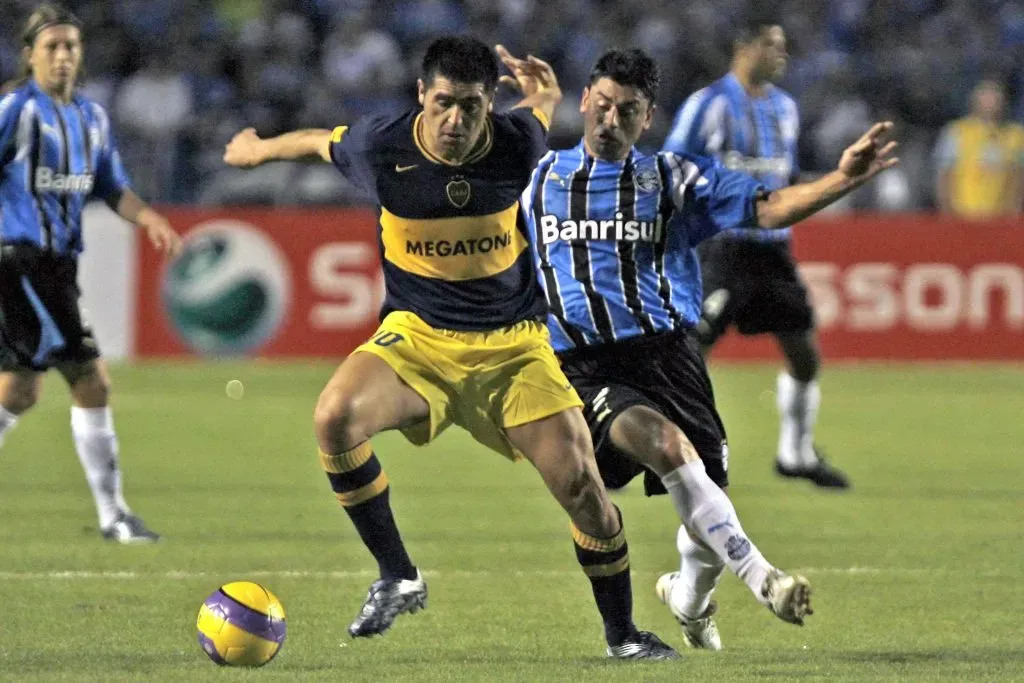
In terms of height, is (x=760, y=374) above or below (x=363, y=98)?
below

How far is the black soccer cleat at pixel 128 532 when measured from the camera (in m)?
8.97

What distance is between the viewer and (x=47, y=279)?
886cm

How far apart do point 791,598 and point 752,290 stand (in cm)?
539

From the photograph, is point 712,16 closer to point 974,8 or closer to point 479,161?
point 974,8

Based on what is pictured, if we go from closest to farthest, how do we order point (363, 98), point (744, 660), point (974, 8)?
point (744, 660)
point (363, 98)
point (974, 8)

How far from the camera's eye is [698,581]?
262 inches

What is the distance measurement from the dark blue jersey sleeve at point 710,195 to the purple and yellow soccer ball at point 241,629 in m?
2.02

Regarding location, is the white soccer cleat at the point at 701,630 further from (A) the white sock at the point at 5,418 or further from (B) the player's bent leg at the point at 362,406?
(A) the white sock at the point at 5,418

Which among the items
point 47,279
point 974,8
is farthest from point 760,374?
point 47,279

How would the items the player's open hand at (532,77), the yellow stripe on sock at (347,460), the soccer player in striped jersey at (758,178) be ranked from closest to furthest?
the yellow stripe on sock at (347,460) → the player's open hand at (532,77) → the soccer player in striped jersey at (758,178)

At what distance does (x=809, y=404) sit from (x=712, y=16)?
9792mm

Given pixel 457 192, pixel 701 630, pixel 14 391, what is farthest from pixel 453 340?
pixel 14 391

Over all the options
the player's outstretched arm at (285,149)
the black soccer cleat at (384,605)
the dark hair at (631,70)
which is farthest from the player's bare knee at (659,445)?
the player's outstretched arm at (285,149)

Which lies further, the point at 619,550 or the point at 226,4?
the point at 226,4
